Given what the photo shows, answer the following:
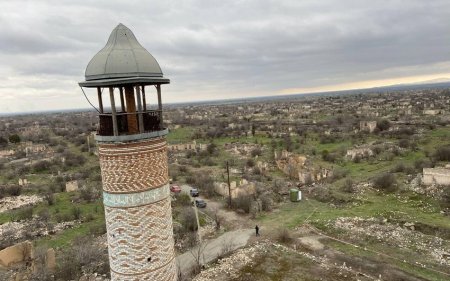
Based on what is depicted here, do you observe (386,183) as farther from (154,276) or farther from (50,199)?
(50,199)

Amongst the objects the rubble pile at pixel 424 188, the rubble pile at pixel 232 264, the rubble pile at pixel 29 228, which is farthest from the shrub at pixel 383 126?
the rubble pile at pixel 29 228

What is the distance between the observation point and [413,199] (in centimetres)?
2352

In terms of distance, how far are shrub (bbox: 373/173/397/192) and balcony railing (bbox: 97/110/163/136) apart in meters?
23.9

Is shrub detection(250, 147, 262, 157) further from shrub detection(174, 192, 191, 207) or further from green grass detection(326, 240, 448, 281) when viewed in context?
green grass detection(326, 240, 448, 281)

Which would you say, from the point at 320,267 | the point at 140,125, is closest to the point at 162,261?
the point at 140,125

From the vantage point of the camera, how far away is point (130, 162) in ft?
19.7

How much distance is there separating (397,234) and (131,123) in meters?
17.3

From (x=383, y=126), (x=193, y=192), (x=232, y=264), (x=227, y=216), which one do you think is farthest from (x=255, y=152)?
(x=232, y=264)

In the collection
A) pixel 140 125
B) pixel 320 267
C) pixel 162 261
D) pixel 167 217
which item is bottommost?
pixel 320 267

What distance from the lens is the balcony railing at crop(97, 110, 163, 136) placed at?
6.18m

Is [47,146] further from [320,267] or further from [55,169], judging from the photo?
[320,267]

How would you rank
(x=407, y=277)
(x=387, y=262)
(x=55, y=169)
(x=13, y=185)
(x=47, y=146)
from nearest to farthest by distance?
(x=407, y=277) → (x=387, y=262) → (x=13, y=185) → (x=55, y=169) → (x=47, y=146)

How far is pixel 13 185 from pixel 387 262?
31.8m

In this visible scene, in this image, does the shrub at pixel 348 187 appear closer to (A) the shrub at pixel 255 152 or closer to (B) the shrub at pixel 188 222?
(B) the shrub at pixel 188 222
